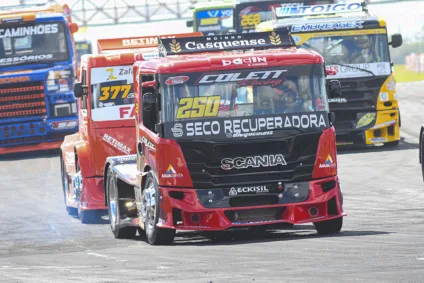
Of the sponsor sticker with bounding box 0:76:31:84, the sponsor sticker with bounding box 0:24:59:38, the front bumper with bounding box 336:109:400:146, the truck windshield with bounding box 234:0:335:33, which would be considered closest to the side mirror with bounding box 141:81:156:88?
the front bumper with bounding box 336:109:400:146

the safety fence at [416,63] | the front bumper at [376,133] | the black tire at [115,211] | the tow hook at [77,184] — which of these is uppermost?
the black tire at [115,211]

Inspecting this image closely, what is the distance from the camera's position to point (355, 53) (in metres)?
23.3

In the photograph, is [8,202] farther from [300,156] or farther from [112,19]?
[112,19]

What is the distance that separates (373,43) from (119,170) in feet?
35.0

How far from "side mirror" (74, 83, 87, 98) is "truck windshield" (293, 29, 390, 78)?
26.4ft

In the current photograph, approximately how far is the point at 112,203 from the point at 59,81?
12.0 meters

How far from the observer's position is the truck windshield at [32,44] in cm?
2545

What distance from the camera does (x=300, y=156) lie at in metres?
12.1

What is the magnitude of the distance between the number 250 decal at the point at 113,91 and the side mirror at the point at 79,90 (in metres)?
0.24

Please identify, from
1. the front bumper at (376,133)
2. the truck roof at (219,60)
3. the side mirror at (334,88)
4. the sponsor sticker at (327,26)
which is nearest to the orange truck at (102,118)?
the truck roof at (219,60)

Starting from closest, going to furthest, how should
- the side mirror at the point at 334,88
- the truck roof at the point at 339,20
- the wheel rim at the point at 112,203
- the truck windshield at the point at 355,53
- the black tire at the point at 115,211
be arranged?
the side mirror at the point at 334,88 → the black tire at the point at 115,211 → the wheel rim at the point at 112,203 → the truck windshield at the point at 355,53 → the truck roof at the point at 339,20

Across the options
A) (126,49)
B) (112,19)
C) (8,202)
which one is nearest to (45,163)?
(8,202)

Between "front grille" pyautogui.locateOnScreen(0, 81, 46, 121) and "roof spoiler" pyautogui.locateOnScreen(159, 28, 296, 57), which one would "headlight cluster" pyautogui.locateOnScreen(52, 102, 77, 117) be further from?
"roof spoiler" pyautogui.locateOnScreen(159, 28, 296, 57)

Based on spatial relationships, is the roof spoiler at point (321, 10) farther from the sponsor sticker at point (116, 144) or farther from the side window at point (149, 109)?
the side window at point (149, 109)
